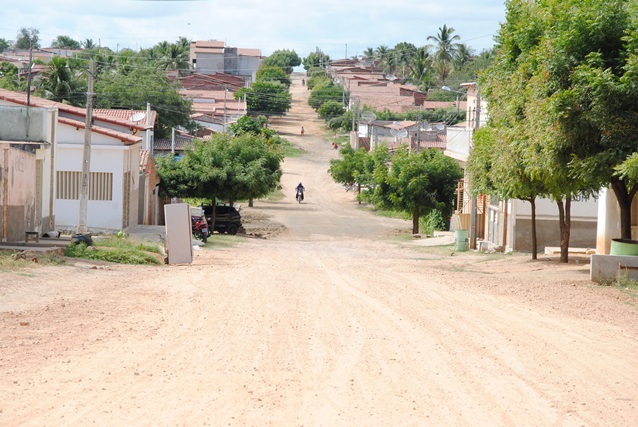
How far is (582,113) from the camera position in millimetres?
19047

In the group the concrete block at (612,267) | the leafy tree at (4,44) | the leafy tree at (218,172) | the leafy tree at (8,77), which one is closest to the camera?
the concrete block at (612,267)

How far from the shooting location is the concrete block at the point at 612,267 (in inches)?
791

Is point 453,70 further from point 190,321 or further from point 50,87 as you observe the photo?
point 190,321

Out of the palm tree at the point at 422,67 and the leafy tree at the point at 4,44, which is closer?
the palm tree at the point at 422,67

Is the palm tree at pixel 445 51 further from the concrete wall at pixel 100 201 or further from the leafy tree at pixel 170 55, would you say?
the concrete wall at pixel 100 201

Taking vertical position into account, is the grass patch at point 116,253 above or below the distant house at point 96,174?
below

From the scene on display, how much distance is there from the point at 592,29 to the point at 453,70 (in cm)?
12384

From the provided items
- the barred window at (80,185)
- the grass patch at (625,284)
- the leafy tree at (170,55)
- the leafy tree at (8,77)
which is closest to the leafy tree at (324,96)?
the leafy tree at (170,55)

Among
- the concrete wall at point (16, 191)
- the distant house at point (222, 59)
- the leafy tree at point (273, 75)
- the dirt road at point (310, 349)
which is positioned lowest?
the dirt road at point (310, 349)

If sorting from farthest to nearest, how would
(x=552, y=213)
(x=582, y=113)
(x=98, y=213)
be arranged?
(x=98, y=213), (x=552, y=213), (x=582, y=113)

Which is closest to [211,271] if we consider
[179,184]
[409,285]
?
[409,285]

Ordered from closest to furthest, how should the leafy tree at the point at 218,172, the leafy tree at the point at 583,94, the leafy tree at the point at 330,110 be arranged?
the leafy tree at the point at 583,94, the leafy tree at the point at 218,172, the leafy tree at the point at 330,110

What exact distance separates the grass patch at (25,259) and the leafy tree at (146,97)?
185 feet

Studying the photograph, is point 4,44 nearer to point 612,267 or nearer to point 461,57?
point 461,57
